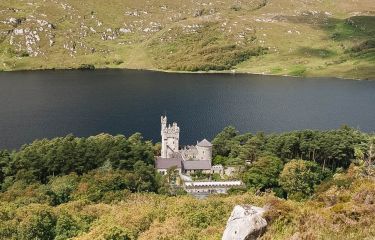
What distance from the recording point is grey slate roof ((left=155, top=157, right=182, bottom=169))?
10119 cm

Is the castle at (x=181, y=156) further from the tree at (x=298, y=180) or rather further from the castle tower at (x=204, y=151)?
the tree at (x=298, y=180)

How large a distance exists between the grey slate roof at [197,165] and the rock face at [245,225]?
240 ft

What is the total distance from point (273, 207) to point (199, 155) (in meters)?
75.1

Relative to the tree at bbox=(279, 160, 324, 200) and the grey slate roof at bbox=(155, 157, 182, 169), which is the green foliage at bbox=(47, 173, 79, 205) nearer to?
the grey slate roof at bbox=(155, 157, 182, 169)

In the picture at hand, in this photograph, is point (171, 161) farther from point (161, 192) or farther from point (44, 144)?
point (44, 144)

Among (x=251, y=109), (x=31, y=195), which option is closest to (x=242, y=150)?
(x=31, y=195)

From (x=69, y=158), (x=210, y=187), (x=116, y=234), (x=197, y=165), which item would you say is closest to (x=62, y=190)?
(x=69, y=158)

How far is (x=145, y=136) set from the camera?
137125 millimetres

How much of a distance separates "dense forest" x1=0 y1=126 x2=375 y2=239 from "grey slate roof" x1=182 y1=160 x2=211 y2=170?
6.58 meters

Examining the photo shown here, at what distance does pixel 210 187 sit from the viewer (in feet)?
302

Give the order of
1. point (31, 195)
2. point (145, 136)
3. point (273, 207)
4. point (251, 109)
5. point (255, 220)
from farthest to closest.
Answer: point (251, 109), point (145, 136), point (31, 195), point (273, 207), point (255, 220)

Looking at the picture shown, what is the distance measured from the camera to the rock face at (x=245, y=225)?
89.7 ft

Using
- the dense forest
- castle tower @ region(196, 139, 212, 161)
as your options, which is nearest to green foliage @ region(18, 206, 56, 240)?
the dense forest

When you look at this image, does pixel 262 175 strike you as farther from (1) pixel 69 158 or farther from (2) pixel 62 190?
(1) pixel 69 158
